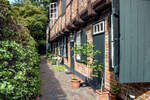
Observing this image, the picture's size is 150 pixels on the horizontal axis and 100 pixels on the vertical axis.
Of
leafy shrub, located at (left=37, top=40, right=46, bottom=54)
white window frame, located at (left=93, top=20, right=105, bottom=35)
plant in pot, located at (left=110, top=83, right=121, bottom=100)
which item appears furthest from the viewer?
leafy shrub, located at (left=37, top=40, right=46, bottom=54)

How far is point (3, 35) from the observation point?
2.76 metres

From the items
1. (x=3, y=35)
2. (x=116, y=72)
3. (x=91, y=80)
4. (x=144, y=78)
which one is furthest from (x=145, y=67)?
(x=91, y=80)

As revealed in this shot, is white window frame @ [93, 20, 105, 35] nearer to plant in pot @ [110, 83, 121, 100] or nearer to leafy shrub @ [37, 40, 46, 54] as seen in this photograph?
plant in pot @ [110, 83, 121, 100]

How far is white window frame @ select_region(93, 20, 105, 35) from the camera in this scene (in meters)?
5.04

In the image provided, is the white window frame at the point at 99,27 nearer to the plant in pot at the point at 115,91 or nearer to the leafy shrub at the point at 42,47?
the plant in pot at the point at 115,91

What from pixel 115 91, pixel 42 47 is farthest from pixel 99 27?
pixel 42 47

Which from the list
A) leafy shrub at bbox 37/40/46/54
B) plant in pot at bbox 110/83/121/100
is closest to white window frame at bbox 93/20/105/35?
plant in pot at bbox 110/83/121/100

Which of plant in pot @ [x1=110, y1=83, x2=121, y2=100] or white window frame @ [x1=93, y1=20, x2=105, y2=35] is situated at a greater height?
white window frame @ [x1=93, y1=20, x2=105, y2=35]

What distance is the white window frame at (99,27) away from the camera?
5.04 m

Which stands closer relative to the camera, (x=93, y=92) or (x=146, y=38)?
(x=146, y=38)

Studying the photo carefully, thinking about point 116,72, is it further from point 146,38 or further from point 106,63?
point 106,63

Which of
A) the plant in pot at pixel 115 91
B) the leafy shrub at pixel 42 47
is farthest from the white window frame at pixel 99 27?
the leafy shrub at pixel 42 47

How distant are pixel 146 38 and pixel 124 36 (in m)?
0.45

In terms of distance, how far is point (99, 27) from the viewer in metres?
5.46
